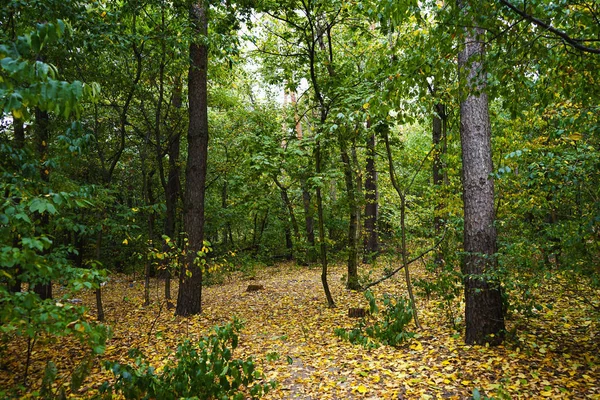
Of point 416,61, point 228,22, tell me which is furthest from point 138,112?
point 416,61

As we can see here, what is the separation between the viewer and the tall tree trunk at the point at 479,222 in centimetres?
492

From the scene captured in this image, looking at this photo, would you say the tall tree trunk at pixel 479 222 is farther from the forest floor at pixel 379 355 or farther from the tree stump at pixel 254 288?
the tree stump at pixel 254 288

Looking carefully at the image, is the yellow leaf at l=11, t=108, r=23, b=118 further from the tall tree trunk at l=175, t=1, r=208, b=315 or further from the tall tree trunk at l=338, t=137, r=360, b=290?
the tall tree trunk at l=338, t=137, r=360, b=290

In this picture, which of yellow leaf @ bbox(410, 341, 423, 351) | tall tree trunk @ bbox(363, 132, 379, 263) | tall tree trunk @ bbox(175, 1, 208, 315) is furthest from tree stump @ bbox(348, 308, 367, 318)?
tall tree trunk @ bbox(363, 132, 379, 263)

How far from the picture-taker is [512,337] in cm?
479

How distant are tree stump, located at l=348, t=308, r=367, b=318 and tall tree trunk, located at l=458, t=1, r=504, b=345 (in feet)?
7.91

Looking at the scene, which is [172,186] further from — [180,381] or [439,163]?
[180,381]

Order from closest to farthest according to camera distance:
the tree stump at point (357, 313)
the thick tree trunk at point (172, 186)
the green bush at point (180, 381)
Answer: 1. the green bush at point (180, 381)
2. the tree stump at point (357, 313)
3. the thick tree trunk at point (172, 186)

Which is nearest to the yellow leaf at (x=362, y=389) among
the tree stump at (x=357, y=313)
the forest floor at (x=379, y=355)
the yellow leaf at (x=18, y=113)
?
the forest floor at (x=379, y=355)

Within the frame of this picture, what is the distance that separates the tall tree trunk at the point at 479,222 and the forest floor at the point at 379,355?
26cm

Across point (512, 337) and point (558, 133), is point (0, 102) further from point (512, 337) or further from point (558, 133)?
point (512, 337)

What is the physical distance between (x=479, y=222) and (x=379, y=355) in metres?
2.33

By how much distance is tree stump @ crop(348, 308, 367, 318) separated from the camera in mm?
7289

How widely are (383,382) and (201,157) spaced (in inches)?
227
